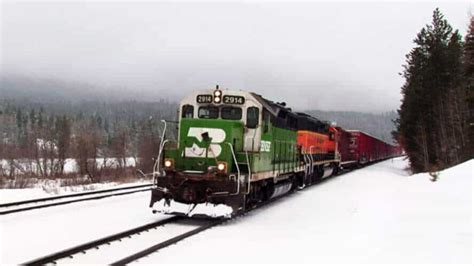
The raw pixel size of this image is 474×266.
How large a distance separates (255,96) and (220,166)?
8.77ft

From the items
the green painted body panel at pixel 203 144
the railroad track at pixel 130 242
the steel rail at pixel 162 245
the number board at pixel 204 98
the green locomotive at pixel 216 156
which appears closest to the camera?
the steel rail at pixel 162 245

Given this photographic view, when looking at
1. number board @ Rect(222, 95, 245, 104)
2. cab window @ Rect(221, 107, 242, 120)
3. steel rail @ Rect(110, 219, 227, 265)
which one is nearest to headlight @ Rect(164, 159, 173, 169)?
steel rail @ Rect(110, 219, 227, 265)

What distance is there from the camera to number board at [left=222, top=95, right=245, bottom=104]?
1336 centimetres

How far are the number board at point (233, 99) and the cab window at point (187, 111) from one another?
94cm

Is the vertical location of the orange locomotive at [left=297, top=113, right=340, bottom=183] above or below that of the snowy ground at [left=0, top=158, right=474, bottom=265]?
above

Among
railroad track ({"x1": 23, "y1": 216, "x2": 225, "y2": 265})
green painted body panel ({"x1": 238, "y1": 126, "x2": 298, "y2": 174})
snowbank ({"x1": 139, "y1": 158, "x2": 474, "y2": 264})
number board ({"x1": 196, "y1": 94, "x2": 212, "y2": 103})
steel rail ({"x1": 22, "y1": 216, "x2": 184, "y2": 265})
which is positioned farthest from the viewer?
number board ({"x1": 196, "y1": 94, "x2": 212, "y2": 103})

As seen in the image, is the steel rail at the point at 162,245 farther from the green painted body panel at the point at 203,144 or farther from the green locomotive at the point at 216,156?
the green painted body panel at the point at 203,144

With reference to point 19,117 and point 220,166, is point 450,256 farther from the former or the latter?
point 19,117

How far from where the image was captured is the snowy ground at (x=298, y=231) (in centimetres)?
794

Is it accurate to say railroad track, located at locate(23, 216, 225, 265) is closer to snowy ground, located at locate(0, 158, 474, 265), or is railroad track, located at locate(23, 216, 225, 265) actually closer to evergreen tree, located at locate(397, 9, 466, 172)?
snowy ground, located at locate(0, 158, 474, 265)

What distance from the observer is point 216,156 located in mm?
12312

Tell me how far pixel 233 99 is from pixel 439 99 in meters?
33.1

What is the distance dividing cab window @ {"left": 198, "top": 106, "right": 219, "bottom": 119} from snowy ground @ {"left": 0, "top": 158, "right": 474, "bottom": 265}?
2.84m

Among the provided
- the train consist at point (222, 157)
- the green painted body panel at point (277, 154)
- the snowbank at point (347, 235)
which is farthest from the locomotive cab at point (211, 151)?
the snowbank at point (347, 235)
